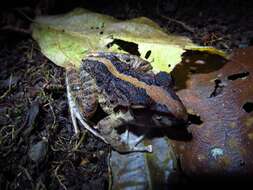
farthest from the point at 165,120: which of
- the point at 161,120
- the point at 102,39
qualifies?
the point at 102,39

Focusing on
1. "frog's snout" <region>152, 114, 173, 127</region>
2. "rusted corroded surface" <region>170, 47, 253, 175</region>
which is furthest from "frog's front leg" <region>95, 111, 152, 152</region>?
"rusted corroded surface" <region>170, 47, 253, 175</region>

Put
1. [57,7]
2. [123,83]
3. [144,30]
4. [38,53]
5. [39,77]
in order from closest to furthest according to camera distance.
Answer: [123,83]
[144,30]
[39,77]
[38,53]
[57,7]

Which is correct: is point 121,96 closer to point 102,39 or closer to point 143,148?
point 143,148

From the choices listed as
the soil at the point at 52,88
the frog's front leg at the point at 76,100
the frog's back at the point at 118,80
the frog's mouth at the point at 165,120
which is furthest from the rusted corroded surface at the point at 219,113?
the frog's front leg at the point at 76,100

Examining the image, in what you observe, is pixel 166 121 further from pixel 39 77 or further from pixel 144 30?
pixel 39 77

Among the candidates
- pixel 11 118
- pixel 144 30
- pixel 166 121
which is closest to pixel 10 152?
pixel 11 118

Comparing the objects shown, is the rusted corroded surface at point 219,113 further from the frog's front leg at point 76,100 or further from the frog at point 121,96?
the frog's front leg at point 76,100

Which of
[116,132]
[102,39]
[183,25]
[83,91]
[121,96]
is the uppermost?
[183,25]
